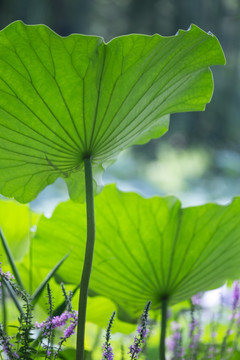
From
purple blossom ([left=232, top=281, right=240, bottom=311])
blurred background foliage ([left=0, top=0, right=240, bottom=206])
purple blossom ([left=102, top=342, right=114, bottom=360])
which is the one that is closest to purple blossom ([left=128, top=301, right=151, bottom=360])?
purple blossom ([left=102, top=342, right=114, bottom=360])

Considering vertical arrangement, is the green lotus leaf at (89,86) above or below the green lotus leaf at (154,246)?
above

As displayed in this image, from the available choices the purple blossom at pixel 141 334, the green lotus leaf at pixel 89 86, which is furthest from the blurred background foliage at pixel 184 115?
the purple blossom at pixel 141 334

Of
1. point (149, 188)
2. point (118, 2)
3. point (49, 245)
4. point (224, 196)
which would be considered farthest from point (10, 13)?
point (49, 245)

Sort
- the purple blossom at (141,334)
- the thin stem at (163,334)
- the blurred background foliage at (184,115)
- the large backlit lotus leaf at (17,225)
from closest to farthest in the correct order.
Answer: the purple blossom at (141,334) < the thin stem at (163,334) < the large backlit lotus leaf at (17,225) < the blurred background foliage at (184,115)

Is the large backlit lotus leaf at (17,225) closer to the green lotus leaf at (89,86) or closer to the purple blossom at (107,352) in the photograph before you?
the green lotus leaf at (89,86)

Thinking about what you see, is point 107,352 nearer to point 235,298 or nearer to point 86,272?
point 86,272

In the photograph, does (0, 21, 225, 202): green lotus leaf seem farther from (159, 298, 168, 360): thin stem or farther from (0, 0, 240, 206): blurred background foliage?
(0, 0, 240, 206): blurred background foliage

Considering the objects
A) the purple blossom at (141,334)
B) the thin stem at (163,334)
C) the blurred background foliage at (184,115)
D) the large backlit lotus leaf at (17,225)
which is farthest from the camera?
the blurred background foliage at (184,115)
